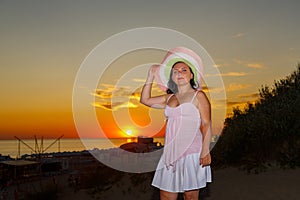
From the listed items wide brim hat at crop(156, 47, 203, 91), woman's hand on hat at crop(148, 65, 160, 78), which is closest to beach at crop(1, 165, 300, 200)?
wide brim hat at crop(156, 47, 203, 91)

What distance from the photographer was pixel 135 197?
10.8 metres

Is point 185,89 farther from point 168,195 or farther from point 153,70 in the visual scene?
point 168,195

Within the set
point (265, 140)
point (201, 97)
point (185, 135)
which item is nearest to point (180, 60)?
point (201, 97)

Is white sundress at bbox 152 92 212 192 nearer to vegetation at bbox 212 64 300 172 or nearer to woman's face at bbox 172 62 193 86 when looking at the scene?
woman's face at bbox 172 62 193 86

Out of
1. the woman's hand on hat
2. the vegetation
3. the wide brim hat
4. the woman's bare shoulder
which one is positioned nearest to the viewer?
the woman's bare shoulder

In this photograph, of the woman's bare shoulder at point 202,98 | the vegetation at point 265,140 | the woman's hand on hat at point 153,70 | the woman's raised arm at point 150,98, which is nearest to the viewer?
the woman's bare shoulder at point 202,98

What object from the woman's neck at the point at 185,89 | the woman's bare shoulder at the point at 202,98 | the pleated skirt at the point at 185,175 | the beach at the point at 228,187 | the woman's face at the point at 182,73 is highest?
the woman's face at the point at 182,73

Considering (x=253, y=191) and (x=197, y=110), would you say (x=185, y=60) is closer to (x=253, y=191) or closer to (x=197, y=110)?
(x=197, y=110)

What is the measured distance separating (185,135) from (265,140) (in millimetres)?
6989

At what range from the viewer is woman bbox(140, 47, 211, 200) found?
168 inches

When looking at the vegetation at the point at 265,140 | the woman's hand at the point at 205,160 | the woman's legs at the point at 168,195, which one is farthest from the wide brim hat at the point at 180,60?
the vegetation at the point at 265,140

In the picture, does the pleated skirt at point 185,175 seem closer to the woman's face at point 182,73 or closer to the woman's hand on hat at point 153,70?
the woman's face at point 182,73

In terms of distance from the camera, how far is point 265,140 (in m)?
10.8

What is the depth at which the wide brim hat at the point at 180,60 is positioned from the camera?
445cm
